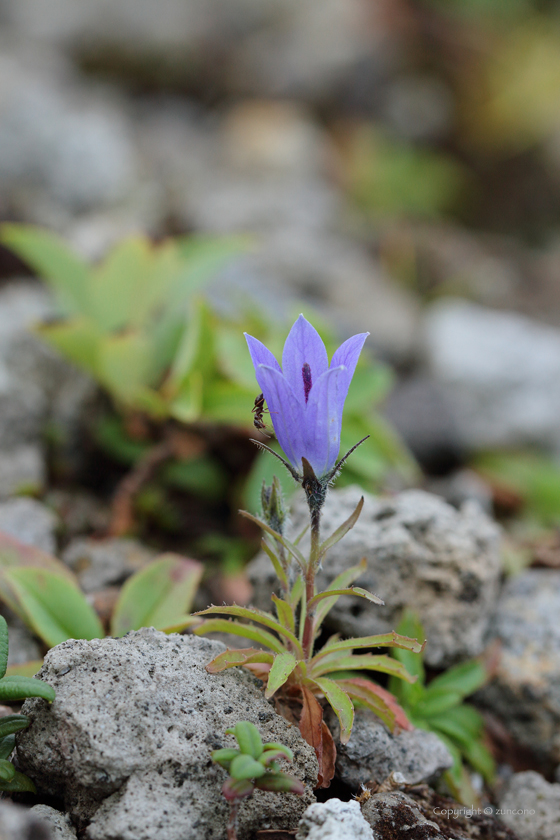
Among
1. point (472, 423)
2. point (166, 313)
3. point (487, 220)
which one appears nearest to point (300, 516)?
point (166, 313)

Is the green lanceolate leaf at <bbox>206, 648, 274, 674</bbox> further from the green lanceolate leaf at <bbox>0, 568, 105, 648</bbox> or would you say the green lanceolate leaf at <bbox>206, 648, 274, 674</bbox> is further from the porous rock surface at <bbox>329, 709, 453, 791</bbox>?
the green lanceolate leaf at <bbox>0, 568, 105, 648</bbox>

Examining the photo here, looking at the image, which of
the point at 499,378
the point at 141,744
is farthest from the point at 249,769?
the point at 499,378

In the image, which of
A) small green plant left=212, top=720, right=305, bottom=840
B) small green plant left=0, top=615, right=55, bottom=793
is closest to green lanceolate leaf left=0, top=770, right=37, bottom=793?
small green plant left=0, top=615, right=55, bottom=793

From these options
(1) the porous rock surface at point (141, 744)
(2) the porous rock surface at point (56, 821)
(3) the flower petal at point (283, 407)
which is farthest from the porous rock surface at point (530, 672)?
(2) the porous rock surface at point (56, 821)

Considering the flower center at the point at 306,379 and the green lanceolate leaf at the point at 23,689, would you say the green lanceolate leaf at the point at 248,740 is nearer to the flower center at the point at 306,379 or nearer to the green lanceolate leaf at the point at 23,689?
the green lanceolate leaf at the point at 23,689

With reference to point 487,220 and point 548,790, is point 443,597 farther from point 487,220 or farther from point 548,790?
point 487,220

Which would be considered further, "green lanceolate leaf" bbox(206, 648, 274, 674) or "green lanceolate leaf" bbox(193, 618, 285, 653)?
"green lanceolate leaf" bbox(193, 618, 285, 653)

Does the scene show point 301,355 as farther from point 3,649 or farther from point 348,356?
point 3,649
